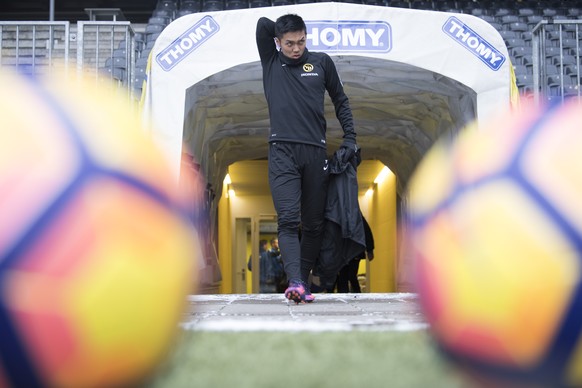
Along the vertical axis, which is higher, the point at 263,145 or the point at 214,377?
the point at 263,145

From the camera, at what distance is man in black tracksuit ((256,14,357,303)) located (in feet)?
13.8

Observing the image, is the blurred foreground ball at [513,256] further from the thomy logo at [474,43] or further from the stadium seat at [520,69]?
the stadium seat at [520,69]

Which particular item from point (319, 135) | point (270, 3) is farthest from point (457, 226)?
point (270, 3)

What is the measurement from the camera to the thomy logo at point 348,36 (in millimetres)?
6441

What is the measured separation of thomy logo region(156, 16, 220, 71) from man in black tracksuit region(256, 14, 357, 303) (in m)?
1.80

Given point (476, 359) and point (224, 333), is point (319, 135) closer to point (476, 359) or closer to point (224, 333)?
point (224, 333)

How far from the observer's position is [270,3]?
13.6 m

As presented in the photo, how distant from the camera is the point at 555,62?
10359mm

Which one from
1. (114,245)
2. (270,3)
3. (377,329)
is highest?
(270,3)

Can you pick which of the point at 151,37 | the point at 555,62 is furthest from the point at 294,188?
the point at 555,62

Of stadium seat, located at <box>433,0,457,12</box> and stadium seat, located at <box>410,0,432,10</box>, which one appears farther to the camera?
stadium seat, located at <box>410,0,432,10</box>

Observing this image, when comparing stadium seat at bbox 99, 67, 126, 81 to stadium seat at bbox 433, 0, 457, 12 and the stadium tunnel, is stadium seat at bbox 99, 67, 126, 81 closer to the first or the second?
the stadium tunnel

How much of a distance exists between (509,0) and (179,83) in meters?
10.6

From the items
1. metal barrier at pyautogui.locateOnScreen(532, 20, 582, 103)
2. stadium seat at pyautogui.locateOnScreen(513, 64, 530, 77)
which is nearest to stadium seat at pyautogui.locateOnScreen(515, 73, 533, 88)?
stadium seat at pyautogui.locateOnScreen(513, 64, 530, 77)
